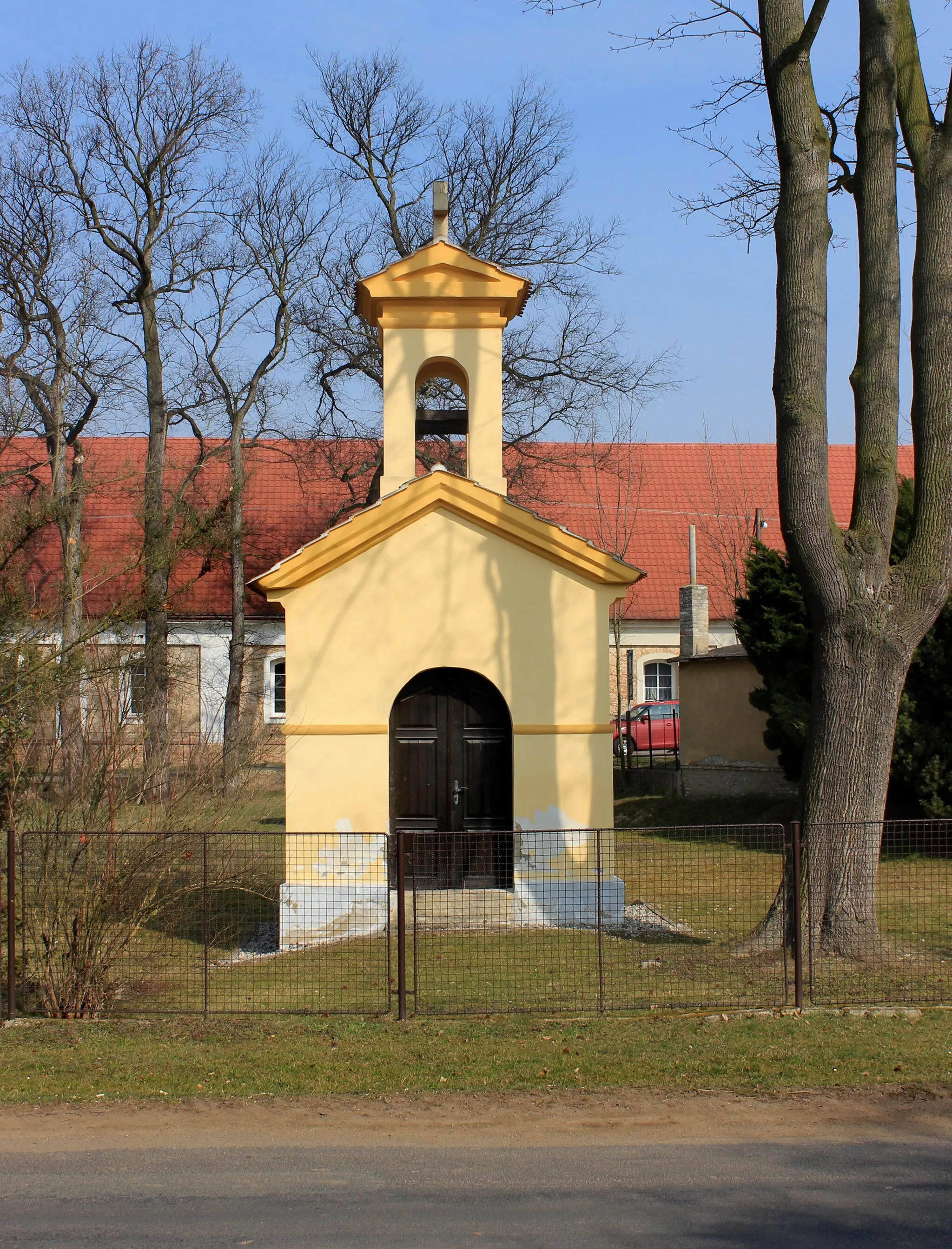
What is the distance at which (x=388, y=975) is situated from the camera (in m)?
8.93

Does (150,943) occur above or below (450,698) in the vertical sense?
below

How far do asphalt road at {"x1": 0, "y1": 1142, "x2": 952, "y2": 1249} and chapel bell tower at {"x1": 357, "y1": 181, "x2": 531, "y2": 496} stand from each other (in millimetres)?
8454

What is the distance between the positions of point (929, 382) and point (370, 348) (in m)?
19.4

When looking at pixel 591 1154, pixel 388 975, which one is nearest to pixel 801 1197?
pixel 591 1154

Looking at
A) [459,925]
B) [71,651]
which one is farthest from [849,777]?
[71,651]

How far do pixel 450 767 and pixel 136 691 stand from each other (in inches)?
175

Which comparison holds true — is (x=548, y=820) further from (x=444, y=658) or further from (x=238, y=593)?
(x=238, y=593)

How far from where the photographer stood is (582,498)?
118ft

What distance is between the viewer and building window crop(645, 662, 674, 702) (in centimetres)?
3322

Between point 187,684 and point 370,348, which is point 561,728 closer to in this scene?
point 187,684

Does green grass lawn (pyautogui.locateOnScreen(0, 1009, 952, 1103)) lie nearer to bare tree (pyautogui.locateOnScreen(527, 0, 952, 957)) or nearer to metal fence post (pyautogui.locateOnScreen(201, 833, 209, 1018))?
metal fence post (pyautogui.locateOnScreen(201, 833, 209, 1018))

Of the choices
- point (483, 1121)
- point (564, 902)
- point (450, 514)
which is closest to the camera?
point (483, 1121)

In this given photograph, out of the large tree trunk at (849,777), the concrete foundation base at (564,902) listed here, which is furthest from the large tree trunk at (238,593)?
the large tree trunk at (849,777)

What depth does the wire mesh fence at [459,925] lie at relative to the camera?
888cm
